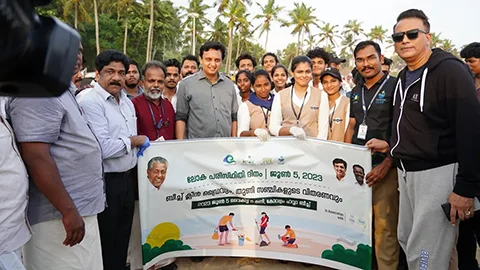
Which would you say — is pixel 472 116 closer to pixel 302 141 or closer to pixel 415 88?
pixel 415 88

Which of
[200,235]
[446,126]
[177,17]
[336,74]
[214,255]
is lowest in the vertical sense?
[214,255]

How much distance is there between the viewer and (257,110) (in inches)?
180

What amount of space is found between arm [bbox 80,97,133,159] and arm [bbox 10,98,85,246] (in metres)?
0.78

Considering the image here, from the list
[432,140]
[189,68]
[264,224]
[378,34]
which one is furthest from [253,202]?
[378,34]

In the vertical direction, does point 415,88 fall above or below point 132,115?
above

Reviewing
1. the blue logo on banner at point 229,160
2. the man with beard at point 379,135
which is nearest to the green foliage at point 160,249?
the blue logo on banner at point 229,160

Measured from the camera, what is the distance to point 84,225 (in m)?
2.43

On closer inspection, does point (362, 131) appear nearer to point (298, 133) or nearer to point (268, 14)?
point (298, 133)

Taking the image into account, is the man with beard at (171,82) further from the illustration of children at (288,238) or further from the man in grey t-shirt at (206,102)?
the illustration of children at (288,238)

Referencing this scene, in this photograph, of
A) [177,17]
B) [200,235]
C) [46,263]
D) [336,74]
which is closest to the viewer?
[46,263]

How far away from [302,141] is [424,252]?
1.52m

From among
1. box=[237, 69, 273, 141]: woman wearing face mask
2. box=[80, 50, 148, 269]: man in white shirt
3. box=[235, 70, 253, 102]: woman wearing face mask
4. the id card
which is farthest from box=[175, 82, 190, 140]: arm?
the id card

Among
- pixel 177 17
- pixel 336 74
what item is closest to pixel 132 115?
pixel 336 74

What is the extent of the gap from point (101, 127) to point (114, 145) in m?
0.19
